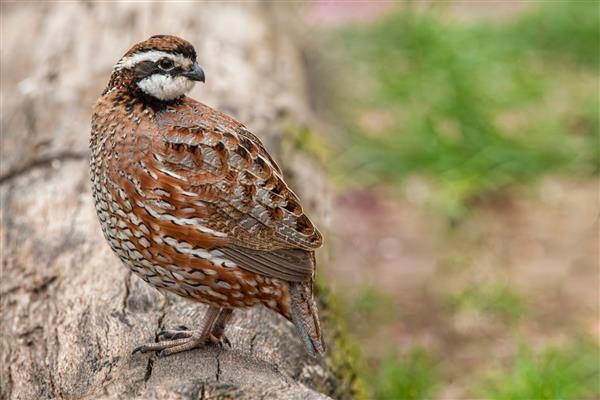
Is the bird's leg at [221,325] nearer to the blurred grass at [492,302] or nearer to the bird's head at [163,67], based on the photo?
the bird's head at [163,67]

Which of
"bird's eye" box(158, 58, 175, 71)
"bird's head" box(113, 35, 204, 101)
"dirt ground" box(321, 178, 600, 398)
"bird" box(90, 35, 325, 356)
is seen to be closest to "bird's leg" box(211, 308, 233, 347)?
"bird" box(90, 35, 325, 356)

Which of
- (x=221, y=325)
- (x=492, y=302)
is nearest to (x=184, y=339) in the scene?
(x=221, y=325)

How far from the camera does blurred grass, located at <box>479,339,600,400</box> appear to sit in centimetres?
524

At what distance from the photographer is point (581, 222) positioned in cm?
795

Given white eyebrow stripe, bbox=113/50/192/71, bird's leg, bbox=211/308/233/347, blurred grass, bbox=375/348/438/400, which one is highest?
white eyebrow stripe, bbox=113/50/192/71

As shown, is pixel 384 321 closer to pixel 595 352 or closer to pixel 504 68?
pixel 595 352

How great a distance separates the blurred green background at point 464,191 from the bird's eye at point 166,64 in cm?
155

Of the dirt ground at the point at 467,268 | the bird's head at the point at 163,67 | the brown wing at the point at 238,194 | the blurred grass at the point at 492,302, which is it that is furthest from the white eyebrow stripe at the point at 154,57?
the blurred grass at the point at 492,302

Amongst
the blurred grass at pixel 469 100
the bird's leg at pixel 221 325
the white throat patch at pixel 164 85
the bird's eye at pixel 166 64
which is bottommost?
the blurred grass at pixel 469 100

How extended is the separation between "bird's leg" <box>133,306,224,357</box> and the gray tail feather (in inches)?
12.4

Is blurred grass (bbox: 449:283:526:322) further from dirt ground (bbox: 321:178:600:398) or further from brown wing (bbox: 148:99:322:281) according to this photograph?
brown wing (bbox: 148:99:322:281)

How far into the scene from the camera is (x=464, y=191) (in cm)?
796

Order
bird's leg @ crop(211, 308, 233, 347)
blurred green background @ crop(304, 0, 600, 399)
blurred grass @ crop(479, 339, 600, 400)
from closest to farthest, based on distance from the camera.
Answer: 1. bird's leg @ crop(211, 308, 233, 347)
2. blurred grass @ crop(479, 339, 600, 400)
3. blurred green background @ crop(304, 0, 600, 399)

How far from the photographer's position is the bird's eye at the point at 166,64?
4031 mm
